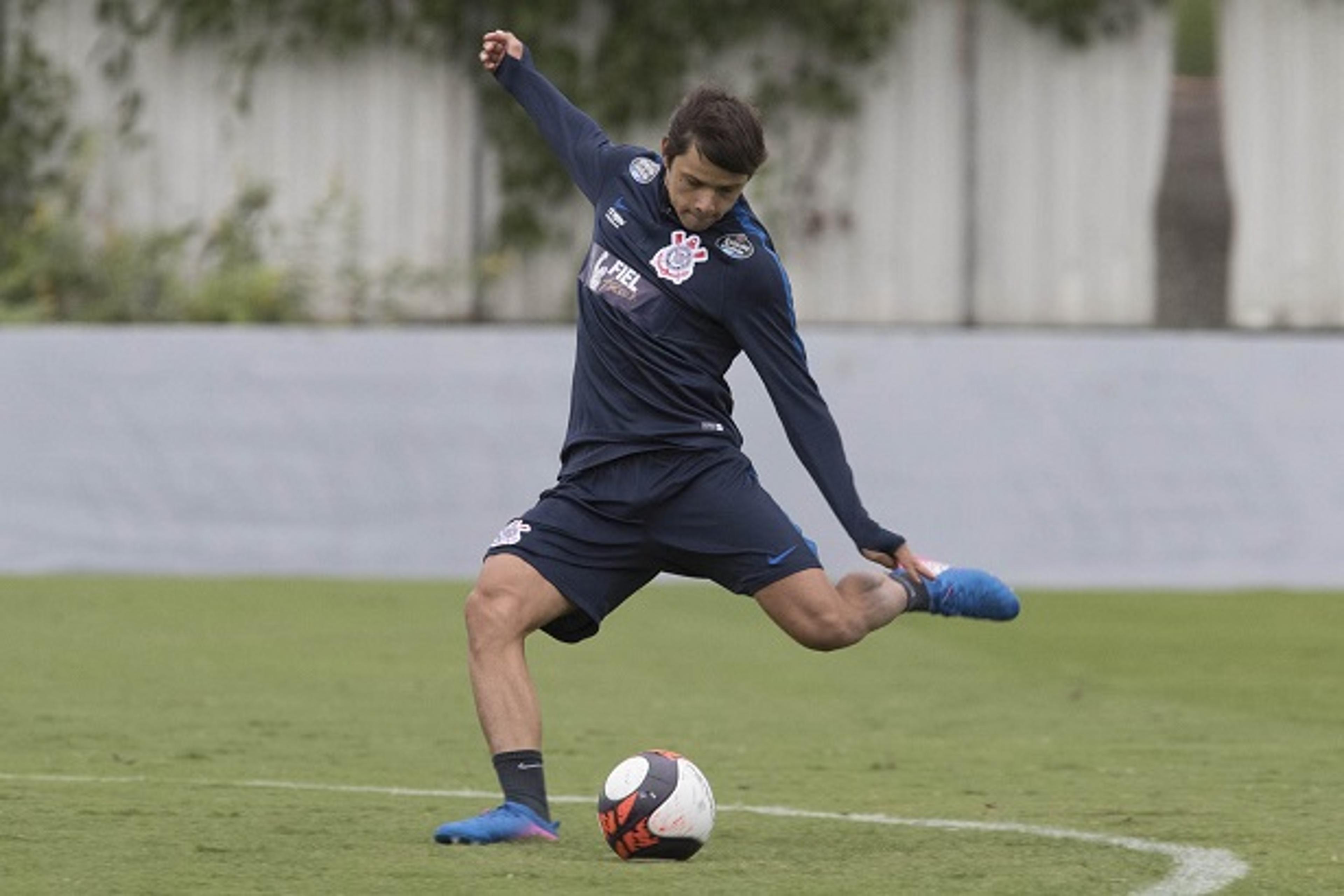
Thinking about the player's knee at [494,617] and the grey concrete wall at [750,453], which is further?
the grey concrete wall at [750,453]

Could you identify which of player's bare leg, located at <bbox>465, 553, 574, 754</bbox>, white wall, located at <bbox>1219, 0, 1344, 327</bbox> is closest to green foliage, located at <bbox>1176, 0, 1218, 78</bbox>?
white wall, located at <bbox>1219, 0, 1344, 327</bbox>

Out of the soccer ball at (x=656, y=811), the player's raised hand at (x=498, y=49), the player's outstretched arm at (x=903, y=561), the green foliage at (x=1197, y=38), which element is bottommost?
the soccer ball at (x=656, y=811)

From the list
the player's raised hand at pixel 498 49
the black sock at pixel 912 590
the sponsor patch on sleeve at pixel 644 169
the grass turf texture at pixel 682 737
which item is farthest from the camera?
the player's raised hand at pixel 498 49

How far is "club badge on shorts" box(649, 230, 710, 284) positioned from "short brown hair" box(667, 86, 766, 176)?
0.25 metres

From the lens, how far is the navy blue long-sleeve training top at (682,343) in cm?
770

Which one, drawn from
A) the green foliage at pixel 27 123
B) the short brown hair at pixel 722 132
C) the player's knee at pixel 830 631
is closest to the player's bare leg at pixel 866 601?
the player's knee at pixel 830 631

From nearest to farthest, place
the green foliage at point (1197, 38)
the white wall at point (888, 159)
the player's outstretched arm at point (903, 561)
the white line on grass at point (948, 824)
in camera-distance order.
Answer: the white line on grass at point (948, 824) → the player's outstretched arm at point (903, 561) → the white wall at point (888, 159) → the green foliage at point (1197, 38)

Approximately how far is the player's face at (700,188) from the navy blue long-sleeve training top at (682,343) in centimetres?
9

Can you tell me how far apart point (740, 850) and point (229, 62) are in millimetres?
15059

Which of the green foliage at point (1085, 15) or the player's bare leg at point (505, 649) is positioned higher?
the green foliage at point (1085, 15)

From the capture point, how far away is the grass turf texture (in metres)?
7.23

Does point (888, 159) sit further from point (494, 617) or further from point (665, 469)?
point (494, 617)

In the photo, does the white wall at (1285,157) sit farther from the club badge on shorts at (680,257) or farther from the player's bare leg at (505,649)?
the player's bare leg at (505,649)

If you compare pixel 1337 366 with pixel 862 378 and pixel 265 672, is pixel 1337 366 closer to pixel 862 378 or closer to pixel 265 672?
pixel 862 378
